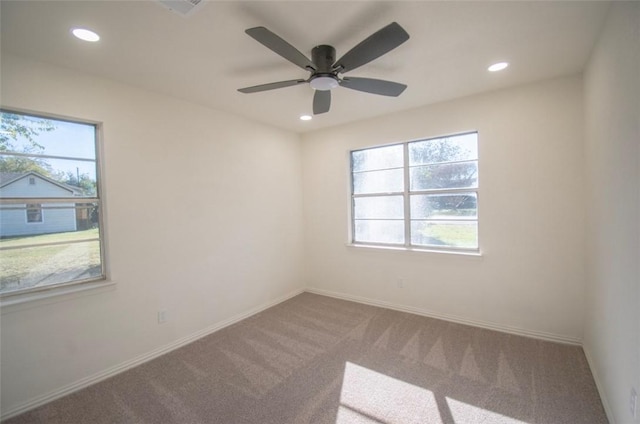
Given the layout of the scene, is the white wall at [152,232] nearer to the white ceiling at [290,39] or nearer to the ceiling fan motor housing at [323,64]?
the white ceiling at [290,39]

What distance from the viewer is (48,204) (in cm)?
227

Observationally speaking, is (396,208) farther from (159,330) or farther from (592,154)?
(159,330)

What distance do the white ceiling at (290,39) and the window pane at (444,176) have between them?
87 cm

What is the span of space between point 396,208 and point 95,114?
10.9 ft

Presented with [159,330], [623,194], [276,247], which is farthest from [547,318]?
[159,330]

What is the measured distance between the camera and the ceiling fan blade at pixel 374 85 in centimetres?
211

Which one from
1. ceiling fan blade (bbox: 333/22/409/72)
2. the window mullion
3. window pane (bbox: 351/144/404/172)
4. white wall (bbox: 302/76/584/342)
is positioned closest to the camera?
ceiling fan blade (bbox: 333/22/409/72)

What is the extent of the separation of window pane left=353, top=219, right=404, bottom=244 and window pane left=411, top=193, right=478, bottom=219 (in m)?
0.29

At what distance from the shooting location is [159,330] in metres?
2.83

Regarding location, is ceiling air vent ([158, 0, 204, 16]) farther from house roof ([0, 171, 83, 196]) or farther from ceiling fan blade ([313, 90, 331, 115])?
house roof ([0, 171, 83, 196])

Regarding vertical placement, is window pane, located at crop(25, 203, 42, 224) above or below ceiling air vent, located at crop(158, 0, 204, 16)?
below

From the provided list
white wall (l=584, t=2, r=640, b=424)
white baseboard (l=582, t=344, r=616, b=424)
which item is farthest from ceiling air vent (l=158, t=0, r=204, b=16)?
white baseboard (l=582, t=344, r=616, b=424)

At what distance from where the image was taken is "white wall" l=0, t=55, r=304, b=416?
214 centimetres

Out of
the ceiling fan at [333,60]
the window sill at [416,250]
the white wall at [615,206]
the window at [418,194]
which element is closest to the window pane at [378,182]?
the window at [418,194]
